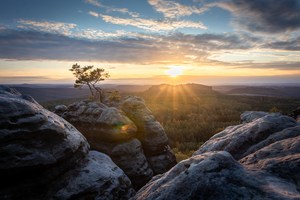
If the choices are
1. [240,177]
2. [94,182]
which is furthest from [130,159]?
[240,177]

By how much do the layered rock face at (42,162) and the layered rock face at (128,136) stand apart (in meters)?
6.46

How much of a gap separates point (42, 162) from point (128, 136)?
10.6m

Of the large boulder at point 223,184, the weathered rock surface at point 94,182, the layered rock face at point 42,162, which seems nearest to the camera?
the large boulder at point 223,184

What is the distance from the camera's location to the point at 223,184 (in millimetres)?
5984

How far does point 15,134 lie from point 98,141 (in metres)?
10.6

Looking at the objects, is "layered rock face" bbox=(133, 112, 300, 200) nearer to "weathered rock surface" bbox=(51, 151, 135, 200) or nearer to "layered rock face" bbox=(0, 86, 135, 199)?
"weathered rock surface" bbox=(51, 151, 135, 200)

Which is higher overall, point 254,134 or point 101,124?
point 254,134

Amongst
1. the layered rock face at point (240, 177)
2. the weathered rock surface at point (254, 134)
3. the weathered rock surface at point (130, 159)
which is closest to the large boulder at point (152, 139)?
the weathered rock surface at point (130, 159)

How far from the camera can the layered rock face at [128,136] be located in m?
18.9

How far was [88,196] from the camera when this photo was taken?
430 inches

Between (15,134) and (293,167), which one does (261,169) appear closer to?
(293,167)

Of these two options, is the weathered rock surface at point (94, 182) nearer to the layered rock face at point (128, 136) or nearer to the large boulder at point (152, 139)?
the layered rock face at point (128, 136)

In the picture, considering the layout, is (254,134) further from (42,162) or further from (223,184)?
(42,162)

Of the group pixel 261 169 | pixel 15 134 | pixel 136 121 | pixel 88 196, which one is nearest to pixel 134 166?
pixel 136 121
